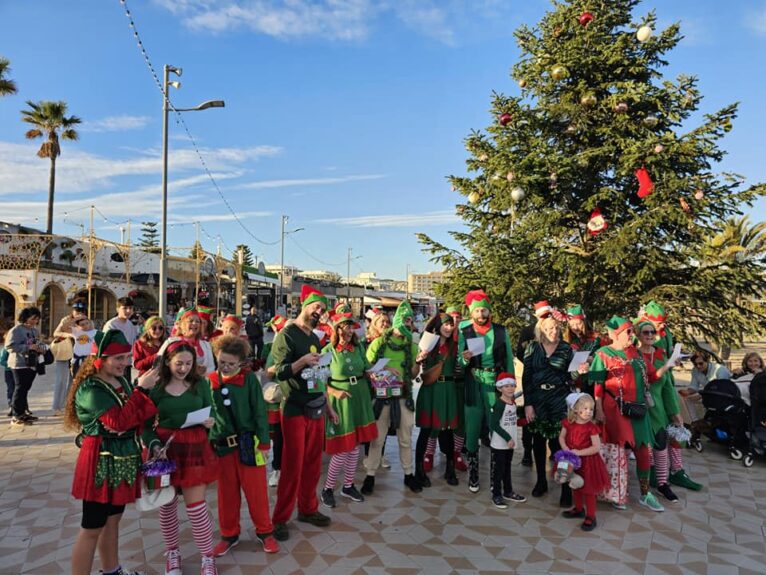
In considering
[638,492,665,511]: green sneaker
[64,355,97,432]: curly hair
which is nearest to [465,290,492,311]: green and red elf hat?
[638,492,665,511]: green sneaker

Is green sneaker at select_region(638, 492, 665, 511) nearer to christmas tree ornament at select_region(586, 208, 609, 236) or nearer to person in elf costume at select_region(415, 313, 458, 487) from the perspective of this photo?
person in elf costume at select_region(415, 313, 458, 487)

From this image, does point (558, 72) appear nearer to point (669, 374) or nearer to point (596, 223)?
point (596, 223)

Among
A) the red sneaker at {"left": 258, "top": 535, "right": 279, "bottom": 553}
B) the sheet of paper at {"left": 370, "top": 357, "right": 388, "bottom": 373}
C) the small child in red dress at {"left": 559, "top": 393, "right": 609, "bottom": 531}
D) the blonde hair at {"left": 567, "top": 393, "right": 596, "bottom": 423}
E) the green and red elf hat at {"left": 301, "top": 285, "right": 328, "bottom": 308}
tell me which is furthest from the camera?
the sheet of paper at {"left": 370, "top": 357, "right": 388, "bottom": 373}

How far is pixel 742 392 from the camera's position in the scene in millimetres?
6512

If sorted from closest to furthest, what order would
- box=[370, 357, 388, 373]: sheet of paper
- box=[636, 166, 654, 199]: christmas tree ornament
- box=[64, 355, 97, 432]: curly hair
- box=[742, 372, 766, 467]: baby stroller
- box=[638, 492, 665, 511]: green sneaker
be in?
1. box=[64, 355, 97, 432]: curly hair
2. box=[638, 492, 665, 511]: green sneaker
3. box=[370, 357, 388, 373]: sheet of paper
4. box=[742, 372, 766, 467]: baby stroller
5. box=[636, 166, 654, 199]: christmas tree ornament

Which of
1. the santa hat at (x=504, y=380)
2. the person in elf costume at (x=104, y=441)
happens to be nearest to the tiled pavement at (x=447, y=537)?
the person in elf costume at (x=104, y=441)

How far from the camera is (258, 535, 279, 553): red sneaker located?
3539mm

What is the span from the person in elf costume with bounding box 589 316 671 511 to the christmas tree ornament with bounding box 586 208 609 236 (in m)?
3.53

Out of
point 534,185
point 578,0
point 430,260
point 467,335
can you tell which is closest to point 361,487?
point 467,335

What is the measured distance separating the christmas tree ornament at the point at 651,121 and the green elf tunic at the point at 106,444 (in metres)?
8.18

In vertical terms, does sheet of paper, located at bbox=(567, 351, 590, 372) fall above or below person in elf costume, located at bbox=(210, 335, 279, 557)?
above

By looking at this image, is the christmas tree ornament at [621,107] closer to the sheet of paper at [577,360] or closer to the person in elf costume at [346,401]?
the sheet of paper at [577,360]

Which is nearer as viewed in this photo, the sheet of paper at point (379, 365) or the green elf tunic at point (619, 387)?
the green elf tunic at point (619, 387)

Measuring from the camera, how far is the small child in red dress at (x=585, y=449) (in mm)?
4109
